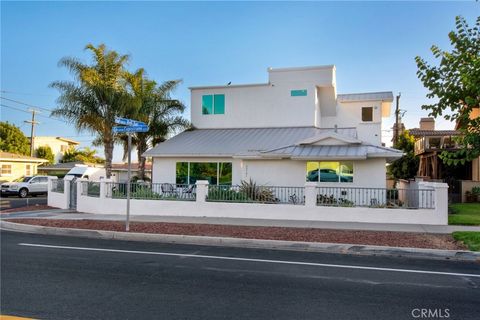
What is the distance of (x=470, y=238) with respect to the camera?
417 inches

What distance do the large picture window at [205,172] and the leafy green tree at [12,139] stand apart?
136 ft

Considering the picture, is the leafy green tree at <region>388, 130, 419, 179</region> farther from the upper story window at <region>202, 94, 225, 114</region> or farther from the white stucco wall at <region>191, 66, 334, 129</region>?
the upper story window at <region>202, 94, 225, 114</region>

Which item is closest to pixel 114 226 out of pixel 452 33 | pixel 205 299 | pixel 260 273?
pixel 260 273

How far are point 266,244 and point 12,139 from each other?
53.0 meters

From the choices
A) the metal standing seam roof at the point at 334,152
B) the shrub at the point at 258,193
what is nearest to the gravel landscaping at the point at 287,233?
the shrub at the point at 258,193

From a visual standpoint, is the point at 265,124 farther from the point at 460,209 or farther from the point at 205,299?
the point at 205,299

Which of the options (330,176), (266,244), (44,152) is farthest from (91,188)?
(44,152)

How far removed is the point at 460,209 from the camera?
60.3ft

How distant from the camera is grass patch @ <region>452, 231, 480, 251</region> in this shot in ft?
31.8

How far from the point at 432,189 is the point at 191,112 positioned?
49.7ft

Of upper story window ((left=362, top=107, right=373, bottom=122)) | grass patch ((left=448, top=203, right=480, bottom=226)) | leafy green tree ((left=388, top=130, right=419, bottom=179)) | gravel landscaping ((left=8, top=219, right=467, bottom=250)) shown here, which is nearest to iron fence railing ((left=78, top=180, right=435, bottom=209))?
grass patch ((left=448, top=203, right=480, bottom=226))

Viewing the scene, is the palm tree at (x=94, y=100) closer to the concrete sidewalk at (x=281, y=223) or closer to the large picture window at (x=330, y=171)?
the concrete sidewalk at (x=281, y=223)

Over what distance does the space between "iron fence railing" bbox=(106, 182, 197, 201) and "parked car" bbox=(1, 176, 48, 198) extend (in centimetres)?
1599

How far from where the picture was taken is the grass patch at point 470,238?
31.8 feet
